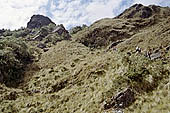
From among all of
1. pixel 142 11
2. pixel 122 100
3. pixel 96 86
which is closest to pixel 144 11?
pixel 142 11

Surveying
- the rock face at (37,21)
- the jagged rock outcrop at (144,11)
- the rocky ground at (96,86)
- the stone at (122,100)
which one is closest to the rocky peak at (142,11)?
the jagged rock outcrop at (144,11)

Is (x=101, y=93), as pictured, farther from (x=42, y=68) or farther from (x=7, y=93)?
(x=42, y=68)

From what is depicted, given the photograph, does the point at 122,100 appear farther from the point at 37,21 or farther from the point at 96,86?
the point at 37,21

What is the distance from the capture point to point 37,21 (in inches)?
3669

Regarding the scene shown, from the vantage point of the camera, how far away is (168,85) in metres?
12.7

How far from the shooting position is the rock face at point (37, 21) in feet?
300

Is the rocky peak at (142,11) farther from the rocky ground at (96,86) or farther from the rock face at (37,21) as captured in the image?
the rock face at (37,21)

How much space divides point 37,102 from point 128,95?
876 centimetres

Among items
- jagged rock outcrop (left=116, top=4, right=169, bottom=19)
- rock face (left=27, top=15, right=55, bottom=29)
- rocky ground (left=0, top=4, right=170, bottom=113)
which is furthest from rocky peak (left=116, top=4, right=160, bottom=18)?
rock face (left=27, top=15, right=55, bottom=29)

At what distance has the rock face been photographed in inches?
3604

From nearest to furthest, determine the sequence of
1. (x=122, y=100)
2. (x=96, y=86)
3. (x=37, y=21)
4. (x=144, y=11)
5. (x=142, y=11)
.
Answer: (x=122, y=100), (x=96, y=86), (x=144, y=11), (x=142, y=11), (x=37, y=21)

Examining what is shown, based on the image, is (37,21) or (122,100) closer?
(122,100)

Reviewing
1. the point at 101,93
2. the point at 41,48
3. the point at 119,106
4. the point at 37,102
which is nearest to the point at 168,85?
the point at 119,106

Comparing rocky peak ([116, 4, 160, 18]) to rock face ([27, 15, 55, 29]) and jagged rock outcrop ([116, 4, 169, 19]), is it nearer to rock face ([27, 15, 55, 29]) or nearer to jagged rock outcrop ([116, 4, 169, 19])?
jagged rock outcrop ([116, 4, 169, 19])
